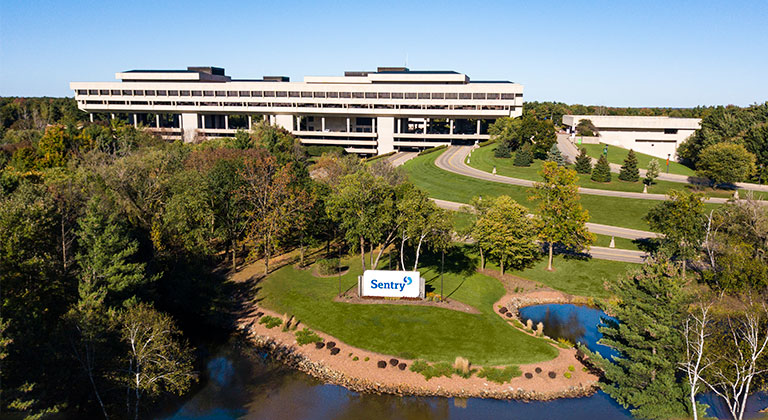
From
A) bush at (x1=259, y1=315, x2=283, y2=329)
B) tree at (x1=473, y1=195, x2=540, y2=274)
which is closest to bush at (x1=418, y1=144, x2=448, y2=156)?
tree at (x1=473, y1=195, x2=540, y2=274)

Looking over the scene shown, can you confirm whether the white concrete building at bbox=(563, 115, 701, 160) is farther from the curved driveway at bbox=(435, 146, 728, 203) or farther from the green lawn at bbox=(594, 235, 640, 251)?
the green lawn at bbox=(594, 235, 640, 251)

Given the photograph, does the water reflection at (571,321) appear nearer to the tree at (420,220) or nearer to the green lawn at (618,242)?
the tree at (420,220)

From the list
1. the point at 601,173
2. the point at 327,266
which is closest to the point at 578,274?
the point at 327,266

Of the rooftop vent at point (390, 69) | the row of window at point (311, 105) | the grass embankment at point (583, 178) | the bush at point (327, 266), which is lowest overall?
the bush at point (327, 266)

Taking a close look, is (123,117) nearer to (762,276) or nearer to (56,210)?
(56,210)

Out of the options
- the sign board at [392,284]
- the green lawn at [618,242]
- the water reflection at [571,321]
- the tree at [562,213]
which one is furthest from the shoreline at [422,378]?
the green lawn at [618,242]

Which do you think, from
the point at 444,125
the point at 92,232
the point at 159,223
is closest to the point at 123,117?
the point at 444,125

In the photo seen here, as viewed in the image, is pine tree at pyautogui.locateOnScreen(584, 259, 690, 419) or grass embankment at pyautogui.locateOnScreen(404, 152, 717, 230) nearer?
pine tree at pyautogui.locateOnScreen(584, 259, 690, 419)
